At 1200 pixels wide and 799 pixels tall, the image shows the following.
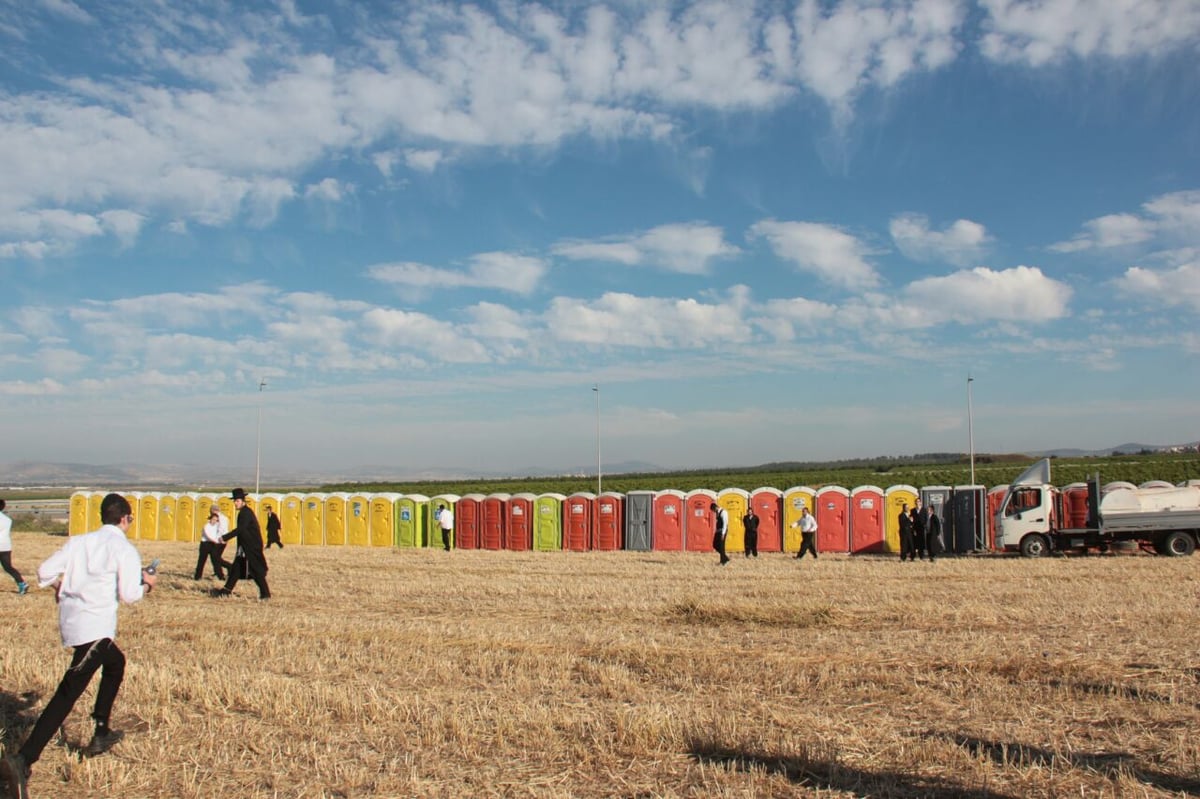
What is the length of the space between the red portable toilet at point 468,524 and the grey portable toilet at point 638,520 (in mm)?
5339

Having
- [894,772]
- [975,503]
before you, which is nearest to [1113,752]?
[894,772]

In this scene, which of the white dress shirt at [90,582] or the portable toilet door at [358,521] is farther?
the portable toilet door at [358,521]

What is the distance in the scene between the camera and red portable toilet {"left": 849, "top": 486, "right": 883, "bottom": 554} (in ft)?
92.9

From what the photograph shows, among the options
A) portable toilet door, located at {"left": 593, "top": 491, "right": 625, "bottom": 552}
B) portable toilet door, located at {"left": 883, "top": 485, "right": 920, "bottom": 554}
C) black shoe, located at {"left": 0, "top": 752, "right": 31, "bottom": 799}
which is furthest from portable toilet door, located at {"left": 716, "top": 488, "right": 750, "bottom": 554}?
black shoe, located at {"left": 0, "top": 752, "right": 31, "bottom": 799}

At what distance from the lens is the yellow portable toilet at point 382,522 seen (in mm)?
32656

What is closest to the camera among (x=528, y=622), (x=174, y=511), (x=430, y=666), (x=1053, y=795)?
(x=1053, y=795)

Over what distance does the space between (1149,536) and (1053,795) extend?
22.3 metres

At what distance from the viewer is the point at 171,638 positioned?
10648mm

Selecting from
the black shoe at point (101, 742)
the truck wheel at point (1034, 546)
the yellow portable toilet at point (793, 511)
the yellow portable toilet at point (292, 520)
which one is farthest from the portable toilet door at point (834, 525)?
the black shoe at point (101, 742)

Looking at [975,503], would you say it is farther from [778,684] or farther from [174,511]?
[174,511]

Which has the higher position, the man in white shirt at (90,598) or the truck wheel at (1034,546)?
the man in white shirt at (90,598)

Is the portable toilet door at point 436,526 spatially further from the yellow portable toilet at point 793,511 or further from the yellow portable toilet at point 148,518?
the yellow portable toilet at point 148,518

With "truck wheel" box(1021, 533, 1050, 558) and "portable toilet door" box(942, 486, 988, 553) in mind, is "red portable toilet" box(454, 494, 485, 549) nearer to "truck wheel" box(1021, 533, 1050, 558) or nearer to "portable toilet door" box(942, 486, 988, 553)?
"portable toilet door" box(942, 486, 988, 553)

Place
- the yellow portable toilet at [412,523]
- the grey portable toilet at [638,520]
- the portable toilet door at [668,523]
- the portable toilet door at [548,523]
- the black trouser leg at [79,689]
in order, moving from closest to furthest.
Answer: the black trouser leg at [79,689] < the portable toilet door at [668,523] < the grey portable toilet at [638,520] < the portable toilet door at [548,523] < the yellow portable toilet at [412,523]
